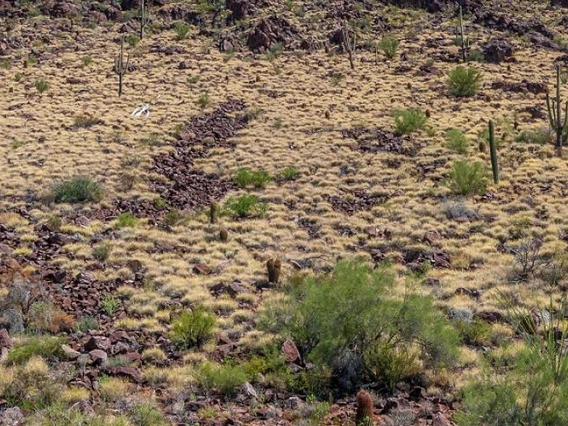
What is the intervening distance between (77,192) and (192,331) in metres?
9.33

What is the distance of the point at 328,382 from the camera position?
26.5 ft

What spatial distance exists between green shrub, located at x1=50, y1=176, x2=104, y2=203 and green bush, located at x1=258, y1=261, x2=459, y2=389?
10509 millimetres

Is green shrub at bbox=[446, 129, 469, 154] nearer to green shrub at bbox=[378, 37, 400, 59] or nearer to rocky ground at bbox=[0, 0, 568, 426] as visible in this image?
rocky ground at bbox=[0, 0, 568, 426]

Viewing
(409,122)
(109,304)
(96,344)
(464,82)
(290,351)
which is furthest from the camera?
(464,82)

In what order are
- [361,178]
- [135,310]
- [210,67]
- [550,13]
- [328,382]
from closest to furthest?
1. [328,382]
2. [135,310]
3. [361,178]
4. [210,67]
5. [550,13]

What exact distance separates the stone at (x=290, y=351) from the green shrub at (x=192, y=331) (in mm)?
1431

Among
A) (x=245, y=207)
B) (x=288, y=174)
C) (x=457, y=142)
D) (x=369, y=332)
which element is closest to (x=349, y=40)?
(x=457, y=142)

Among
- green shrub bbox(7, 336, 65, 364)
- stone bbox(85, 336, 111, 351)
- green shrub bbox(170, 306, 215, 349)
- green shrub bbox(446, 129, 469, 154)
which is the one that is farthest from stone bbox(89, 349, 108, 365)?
green shrub bbox(446, 129, 469, 154)

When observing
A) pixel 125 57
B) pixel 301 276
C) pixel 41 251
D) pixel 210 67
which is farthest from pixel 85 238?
pixel 125 57

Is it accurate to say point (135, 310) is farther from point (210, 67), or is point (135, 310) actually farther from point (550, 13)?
point (550, 13)

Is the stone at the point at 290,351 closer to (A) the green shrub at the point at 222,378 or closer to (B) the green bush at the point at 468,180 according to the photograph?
(A) the green shrub at the point at 222,378

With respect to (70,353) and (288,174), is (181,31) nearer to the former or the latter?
(288,174)

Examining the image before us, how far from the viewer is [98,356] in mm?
8531

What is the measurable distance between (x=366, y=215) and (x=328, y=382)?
8740mm
